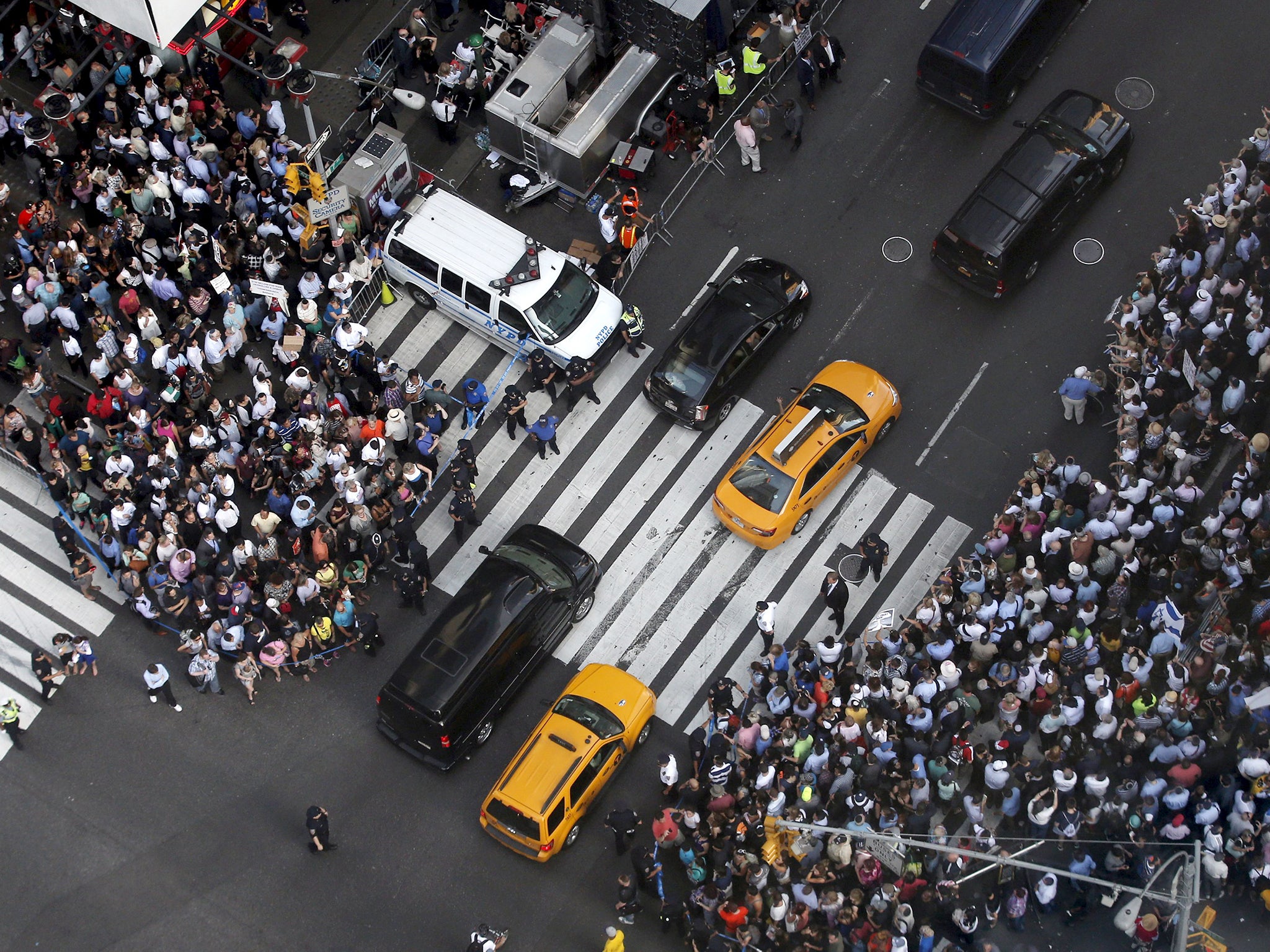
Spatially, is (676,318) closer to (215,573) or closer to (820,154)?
(820,154)

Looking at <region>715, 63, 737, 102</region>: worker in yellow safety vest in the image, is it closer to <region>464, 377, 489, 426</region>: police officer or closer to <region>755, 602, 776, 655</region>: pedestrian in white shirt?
<region>464, 377, 489, 426</region>: police officer

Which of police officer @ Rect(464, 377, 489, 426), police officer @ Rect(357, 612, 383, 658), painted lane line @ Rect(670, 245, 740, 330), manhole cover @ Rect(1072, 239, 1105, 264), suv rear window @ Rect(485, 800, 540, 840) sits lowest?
suv rear window @ Rect(485, 800, 540, 840)

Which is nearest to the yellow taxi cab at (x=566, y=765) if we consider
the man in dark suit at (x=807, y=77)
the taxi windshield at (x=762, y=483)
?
the taxi windshield at (x=762, y=483)

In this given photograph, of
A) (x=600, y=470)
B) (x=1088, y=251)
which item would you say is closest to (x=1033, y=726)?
(x=600, y=470)

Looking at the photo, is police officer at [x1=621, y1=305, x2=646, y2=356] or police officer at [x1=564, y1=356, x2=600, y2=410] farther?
police officer at [x1=621, y1=305, x2=646, y2=356]

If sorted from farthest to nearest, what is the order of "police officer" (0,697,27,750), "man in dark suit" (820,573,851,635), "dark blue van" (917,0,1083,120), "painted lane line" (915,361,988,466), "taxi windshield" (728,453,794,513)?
"dark blue van" (917,0,1083,120)
"painted lane line" (915,361,988,466)
"taxi windshield" (728,453,794,513)
"man in dark suit" (820,573,851,635)
"police officer" (0,697,27,750)

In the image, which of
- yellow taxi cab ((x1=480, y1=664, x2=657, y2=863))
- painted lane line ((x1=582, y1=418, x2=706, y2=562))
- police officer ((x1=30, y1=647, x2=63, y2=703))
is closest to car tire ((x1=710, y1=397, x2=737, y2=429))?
painted lane line ((x1=582, y1=418, x2=706, y2=562))

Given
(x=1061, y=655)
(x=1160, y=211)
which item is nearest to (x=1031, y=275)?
(x=1160, y=211)
